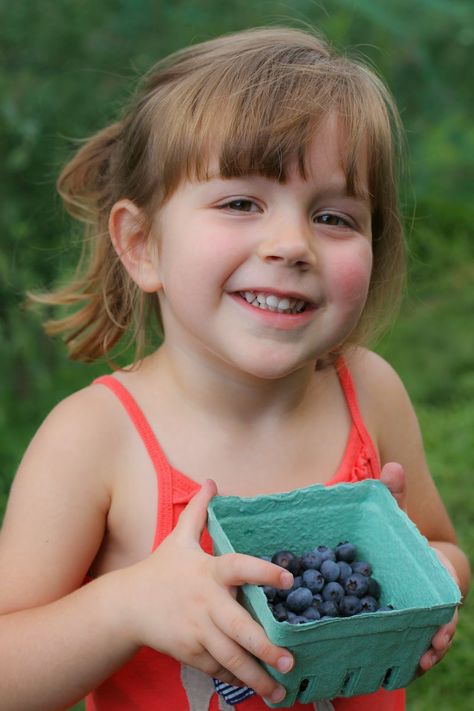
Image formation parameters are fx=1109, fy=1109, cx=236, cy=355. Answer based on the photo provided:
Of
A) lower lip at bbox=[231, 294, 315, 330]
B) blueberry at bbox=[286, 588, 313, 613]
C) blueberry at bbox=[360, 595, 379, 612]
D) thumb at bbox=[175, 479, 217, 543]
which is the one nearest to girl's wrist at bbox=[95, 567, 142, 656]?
thumb at bbox=[175, 479, 217, 543]

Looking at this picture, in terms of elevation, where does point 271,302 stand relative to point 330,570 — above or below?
above

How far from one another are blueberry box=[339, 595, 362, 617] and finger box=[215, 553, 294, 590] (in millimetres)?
215

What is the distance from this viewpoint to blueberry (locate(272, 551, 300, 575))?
1.77 m

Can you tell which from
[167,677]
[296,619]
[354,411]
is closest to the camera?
[296,619]

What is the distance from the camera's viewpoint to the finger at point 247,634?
1.51 m

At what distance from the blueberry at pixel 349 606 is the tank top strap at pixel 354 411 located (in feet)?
1.46

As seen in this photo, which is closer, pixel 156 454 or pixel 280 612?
pixel 280 612

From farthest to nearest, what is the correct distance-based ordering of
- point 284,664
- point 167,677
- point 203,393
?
point 203,393 → point 167,677 → point 284,664

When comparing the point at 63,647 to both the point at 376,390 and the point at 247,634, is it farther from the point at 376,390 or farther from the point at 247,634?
the point at 376,390

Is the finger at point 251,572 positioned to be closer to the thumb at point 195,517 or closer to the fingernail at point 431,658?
the thumb at point 195,517

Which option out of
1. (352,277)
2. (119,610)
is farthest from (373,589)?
(352,277)

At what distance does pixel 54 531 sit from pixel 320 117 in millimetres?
827

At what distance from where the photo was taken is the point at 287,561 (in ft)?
5.81

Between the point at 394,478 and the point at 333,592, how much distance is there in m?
0.27
